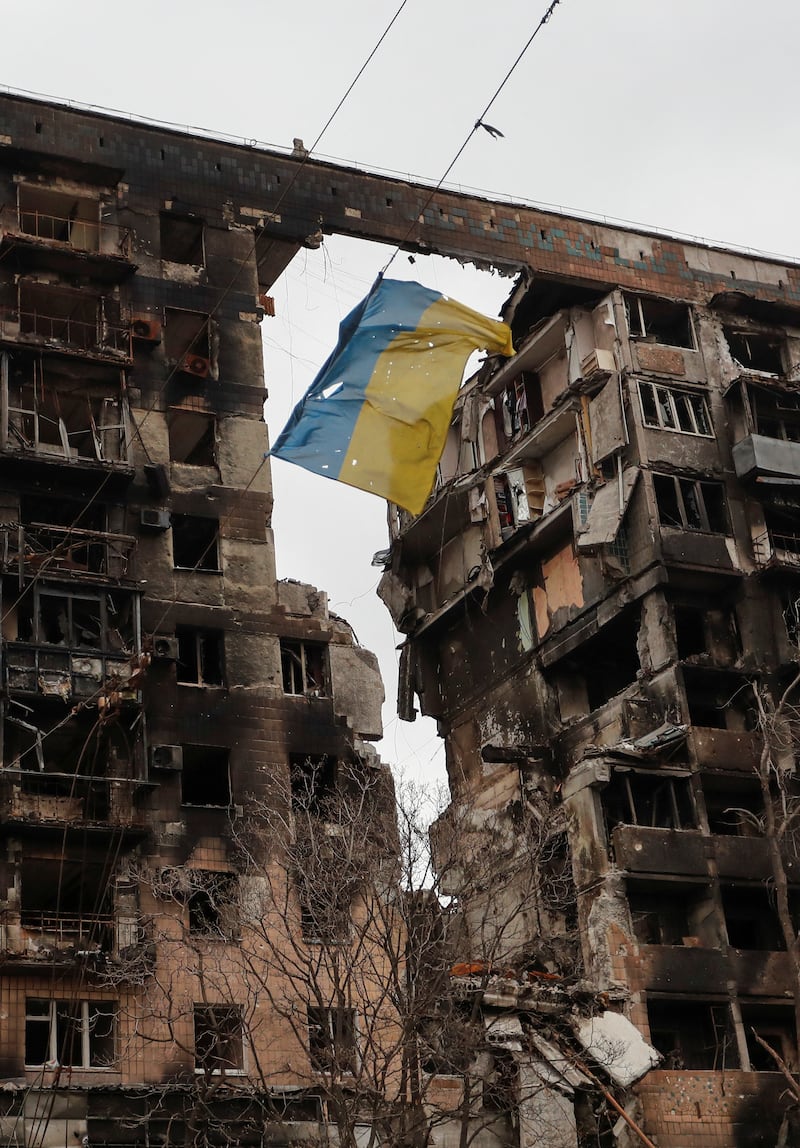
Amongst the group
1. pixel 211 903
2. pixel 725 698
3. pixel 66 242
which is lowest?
pixel 211 903

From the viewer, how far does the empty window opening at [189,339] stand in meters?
47.3

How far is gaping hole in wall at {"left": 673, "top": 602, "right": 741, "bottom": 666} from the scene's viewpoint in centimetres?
5141

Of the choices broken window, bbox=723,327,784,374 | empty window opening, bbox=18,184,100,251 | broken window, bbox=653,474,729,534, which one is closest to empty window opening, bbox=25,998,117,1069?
empty window opening, bbox=18,184,100,251

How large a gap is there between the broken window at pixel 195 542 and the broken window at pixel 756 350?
21341mm

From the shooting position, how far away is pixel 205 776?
4334 centimetres

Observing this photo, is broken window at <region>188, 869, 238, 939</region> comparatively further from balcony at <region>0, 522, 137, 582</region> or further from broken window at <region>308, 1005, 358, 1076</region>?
balcony at <region>0, 522, 137, 582</region>

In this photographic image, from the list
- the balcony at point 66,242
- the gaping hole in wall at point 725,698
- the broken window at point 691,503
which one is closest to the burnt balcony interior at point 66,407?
the balcony at point 66,242

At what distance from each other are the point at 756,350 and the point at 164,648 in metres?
26.5

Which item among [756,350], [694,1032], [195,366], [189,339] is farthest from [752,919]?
[189,339]

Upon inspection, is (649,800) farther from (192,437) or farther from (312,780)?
(192,437)

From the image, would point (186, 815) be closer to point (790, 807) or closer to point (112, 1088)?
point (112, 1088)

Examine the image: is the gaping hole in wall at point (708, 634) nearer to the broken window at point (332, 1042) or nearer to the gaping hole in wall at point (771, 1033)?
the gaping hole in wall at point (771, 1033)

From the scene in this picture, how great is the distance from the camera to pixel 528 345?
57375 millimetres

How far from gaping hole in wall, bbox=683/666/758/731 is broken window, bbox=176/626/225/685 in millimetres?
14709
